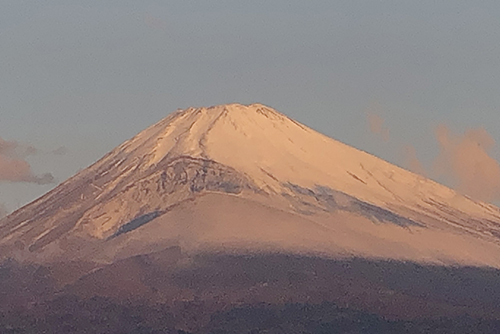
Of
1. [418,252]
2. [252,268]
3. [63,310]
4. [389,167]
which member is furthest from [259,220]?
[389,167]

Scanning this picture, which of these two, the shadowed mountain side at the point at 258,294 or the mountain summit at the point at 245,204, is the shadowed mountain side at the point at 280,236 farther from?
the shadowed mountain side at the point at 258,294

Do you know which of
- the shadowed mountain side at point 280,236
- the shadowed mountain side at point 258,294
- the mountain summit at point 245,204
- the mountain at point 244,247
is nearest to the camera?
the shadowed mountain side at point 258,294

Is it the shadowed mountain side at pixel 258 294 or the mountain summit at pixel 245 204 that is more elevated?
the mountain summit at pixel 245 204

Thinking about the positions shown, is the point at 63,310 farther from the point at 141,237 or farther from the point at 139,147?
the point at 139,147

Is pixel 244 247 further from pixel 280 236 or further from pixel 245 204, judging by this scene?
pixel 245 204

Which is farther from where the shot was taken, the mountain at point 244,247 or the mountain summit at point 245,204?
the mountain summit at point 245,204

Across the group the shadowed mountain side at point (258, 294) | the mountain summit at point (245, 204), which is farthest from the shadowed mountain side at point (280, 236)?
the shadowed mountain side at point (258, 294)

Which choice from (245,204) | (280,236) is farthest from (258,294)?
(245,204)

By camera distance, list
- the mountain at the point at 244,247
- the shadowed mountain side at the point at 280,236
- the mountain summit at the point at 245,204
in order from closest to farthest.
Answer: the mountain at the point at 244,247
the shadowed mountain side at the point at 280,236
the mountain summit at the point at 245,204
